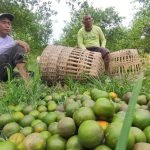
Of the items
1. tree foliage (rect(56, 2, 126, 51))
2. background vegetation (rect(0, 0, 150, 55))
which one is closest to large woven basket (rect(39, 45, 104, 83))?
Answer: background vegetation (rect(0, 0, 150, 55))

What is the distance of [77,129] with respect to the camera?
2.09 metres

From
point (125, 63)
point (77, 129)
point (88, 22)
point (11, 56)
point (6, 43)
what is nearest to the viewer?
point (77, 129)

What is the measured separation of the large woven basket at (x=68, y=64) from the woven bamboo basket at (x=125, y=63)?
0.77m

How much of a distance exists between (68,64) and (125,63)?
4.41 ft

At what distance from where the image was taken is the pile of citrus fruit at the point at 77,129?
1815 millimetres

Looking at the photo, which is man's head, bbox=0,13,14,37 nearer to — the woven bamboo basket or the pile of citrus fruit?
the woven bamboo basket

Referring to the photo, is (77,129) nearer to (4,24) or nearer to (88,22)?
(4,24)

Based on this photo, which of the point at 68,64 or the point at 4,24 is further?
the point at 4,24

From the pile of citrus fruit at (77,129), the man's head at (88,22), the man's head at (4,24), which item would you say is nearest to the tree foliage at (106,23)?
the man's head at (88,22)

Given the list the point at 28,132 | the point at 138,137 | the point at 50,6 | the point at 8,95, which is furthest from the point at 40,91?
the point at 50,6

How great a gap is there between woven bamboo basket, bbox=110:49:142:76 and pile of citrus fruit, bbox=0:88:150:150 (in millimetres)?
3754

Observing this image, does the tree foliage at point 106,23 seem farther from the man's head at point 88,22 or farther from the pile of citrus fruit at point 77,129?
the pile of citrus fruit at point 77,129

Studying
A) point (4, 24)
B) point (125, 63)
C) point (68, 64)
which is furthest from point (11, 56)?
point (125, 63)

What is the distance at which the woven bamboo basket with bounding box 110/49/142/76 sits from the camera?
6.46 meters
